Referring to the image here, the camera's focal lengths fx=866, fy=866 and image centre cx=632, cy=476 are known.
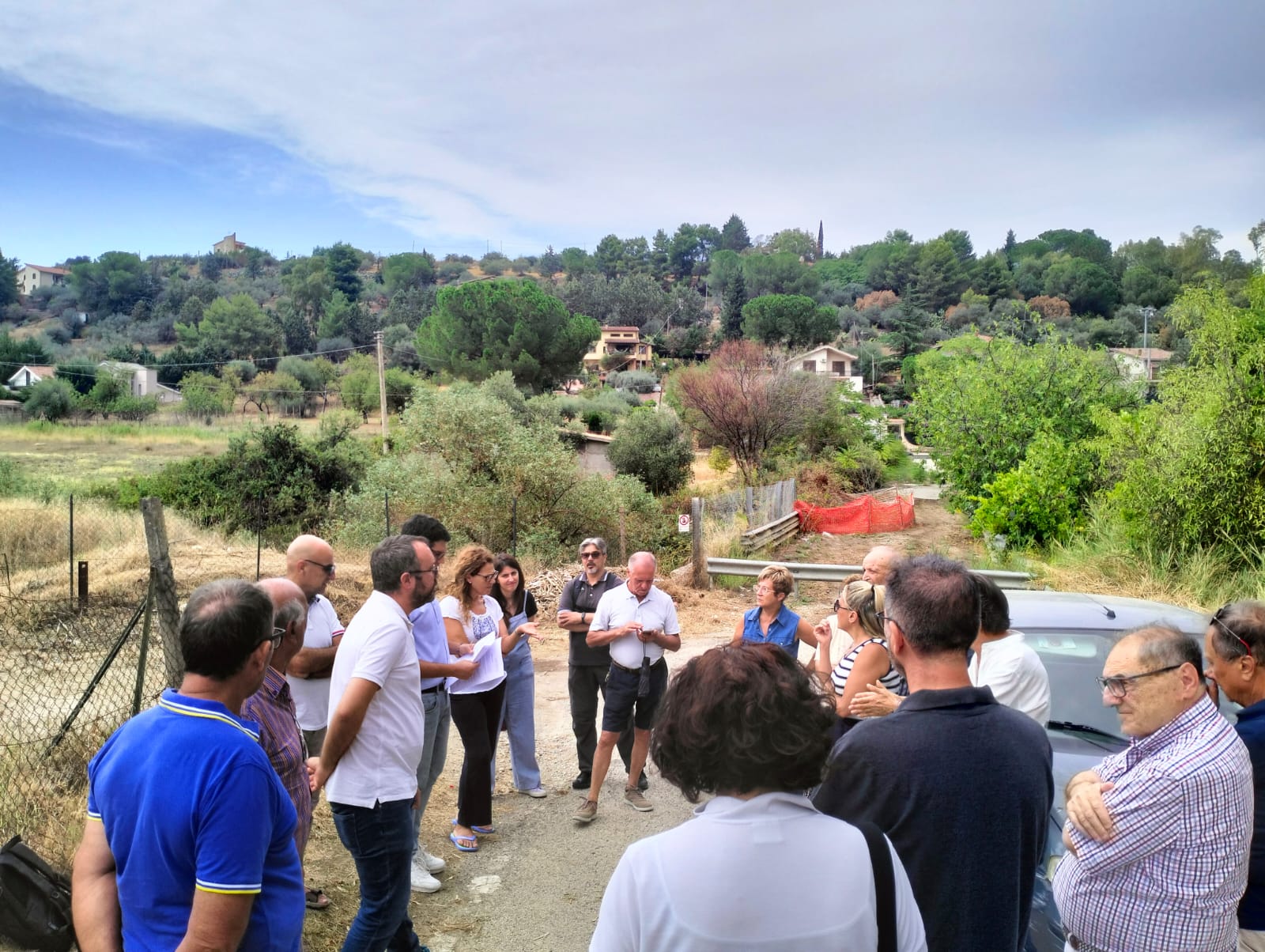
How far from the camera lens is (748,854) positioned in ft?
4.86

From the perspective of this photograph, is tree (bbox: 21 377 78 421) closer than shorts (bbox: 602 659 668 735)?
No

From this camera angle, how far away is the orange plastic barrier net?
77.5ft

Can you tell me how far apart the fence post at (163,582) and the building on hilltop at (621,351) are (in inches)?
3149

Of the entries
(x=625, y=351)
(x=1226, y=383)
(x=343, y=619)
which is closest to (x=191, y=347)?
(x=625, y=351)

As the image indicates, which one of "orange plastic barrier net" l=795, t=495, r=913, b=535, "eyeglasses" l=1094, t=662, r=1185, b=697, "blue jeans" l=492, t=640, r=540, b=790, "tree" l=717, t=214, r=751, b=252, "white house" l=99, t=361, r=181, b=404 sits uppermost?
"tree" l=717, t=214, r=751, b=252

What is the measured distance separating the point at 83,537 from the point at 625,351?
3123 inches

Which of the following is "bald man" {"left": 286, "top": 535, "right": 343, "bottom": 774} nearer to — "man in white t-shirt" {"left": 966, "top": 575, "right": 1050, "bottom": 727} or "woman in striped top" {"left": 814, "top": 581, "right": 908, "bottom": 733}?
"woman in striped top" {"left": 814, "top": 581, "right": 908, "bottom": 733}

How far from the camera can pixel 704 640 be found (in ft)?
36.0

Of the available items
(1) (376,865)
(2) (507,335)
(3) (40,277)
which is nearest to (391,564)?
(1) (376,865)

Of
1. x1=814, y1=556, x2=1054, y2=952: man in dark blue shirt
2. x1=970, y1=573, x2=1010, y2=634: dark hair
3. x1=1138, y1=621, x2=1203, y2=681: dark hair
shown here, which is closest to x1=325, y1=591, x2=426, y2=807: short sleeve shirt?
x1=814, y1=556, x2=1054, y2=952: man in dark blue shirt

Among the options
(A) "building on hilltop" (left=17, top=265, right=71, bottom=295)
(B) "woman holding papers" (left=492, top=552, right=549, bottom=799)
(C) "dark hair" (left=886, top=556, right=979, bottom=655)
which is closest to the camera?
(C) "dark hair" (left=886, top=556, right=979, bottom=655)

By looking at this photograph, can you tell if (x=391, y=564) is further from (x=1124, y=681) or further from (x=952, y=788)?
(x=1124, y=681)

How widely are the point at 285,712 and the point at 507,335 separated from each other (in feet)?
162

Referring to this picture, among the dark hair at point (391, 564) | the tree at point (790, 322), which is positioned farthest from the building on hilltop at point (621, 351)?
the dark hair at point (391, 564)
